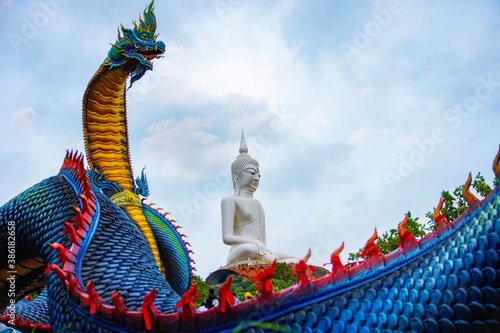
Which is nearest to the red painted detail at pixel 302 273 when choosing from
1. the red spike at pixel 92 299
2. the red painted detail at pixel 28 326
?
the red spike at pixel 92 299

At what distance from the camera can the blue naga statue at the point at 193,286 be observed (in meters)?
1.84

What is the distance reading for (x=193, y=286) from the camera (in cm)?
222

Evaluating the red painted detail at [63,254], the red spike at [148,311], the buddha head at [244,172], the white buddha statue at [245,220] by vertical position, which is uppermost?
the buddha head at [244,172]

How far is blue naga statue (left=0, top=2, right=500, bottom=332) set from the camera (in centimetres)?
184

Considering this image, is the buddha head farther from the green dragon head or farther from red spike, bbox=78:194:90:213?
red spike, bbox=78:194:90:213

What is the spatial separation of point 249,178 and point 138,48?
33.6 feet

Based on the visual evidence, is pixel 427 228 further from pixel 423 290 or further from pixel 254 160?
pixel 254 160

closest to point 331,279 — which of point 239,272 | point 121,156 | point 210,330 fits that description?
point 210,330

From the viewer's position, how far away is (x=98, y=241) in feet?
9.80

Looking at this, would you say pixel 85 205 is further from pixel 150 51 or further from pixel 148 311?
pixel 150 51

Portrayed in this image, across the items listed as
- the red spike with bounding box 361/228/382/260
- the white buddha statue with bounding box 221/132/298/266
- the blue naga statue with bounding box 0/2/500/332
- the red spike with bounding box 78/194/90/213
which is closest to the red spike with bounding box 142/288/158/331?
the blue naga statue with bounding box 0/2/500/332

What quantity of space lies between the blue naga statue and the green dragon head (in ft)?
4.13

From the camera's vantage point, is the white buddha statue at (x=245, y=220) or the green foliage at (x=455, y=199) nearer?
the green foliage at (x=455, y=199)

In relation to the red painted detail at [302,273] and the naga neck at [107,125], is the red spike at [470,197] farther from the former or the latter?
the naga neck at [107,125]
